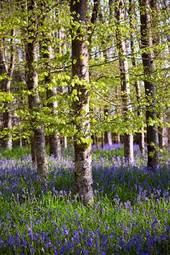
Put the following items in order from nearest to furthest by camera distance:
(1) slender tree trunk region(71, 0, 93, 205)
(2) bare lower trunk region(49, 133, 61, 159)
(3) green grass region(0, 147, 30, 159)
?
(1) slender tree trunk region(71, 0, 93, 205) → (2) bare lower trunk region(49, 133, 61, 159) → (3) green grass region(0, 147, 30, 159)

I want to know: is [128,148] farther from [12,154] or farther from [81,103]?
[12,154]

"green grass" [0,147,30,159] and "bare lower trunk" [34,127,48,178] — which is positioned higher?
"bare lower trunk" [34,127,48,178]

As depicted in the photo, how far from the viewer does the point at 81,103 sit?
547 cm

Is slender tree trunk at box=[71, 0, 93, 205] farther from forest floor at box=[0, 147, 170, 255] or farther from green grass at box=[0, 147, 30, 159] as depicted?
green grass at box=[0, 147, 30, 159]

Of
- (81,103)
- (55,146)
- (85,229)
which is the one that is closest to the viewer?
(85,229)

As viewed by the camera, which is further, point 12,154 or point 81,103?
point 12,154

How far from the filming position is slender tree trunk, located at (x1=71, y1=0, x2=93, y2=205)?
5406mm

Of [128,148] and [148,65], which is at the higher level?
[148,65]

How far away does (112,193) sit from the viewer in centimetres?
655

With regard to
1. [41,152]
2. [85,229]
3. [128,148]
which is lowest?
[85,229]

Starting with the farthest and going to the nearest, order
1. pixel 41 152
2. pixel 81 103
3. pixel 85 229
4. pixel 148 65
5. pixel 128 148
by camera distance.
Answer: pixel 128 148
pixel 148 65
pixel 41 152
pixel 81 103
pixel 85 229

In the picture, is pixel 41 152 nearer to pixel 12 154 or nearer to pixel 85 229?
pixel 85 229

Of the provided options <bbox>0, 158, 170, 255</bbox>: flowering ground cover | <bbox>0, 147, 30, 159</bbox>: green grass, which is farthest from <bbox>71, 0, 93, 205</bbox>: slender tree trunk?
<bbox>0, 147, 30, 159</bbox>: green grass

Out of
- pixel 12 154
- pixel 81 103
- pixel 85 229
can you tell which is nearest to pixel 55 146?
pixel 12 154
